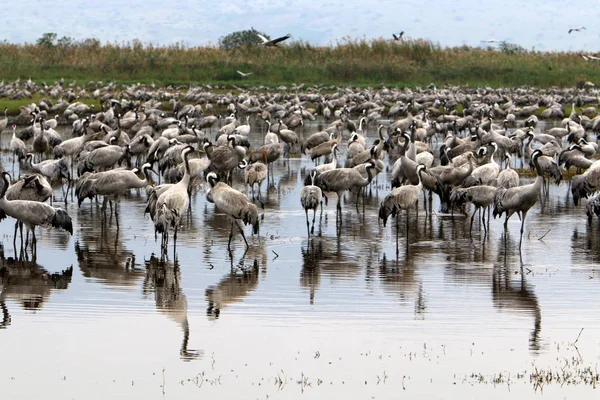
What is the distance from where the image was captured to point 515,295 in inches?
449

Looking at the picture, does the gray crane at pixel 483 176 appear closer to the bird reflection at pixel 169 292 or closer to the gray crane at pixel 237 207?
the gray crane at pixel 237 207

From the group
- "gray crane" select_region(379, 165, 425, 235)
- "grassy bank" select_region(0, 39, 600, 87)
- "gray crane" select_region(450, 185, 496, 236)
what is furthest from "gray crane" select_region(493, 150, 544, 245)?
"grassy bank" select_region(0, 39, 600, 87)

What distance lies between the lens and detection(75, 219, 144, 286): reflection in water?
12.4 metres

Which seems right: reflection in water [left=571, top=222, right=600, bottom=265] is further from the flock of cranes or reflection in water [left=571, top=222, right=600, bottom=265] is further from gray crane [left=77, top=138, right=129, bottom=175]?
Result: gray crane [left=77, top=138, right=129, bottom=175]

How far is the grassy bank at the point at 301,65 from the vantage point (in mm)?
54062

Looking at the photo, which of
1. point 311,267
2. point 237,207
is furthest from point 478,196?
point 237,207

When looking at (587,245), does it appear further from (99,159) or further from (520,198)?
(99,159)

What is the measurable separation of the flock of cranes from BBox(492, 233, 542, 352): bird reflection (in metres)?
2.00

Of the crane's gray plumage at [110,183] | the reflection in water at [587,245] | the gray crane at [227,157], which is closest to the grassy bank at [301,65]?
the gray crane at [227,157]

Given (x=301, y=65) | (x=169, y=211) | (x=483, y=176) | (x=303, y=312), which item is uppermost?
(x=301, y=65)

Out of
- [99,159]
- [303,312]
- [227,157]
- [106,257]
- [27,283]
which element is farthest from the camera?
[227,157]

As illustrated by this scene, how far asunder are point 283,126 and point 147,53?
30.6 metres

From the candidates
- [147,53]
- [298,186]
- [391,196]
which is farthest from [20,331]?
[147,53]

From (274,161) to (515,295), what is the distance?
Answer: 1374 cm
